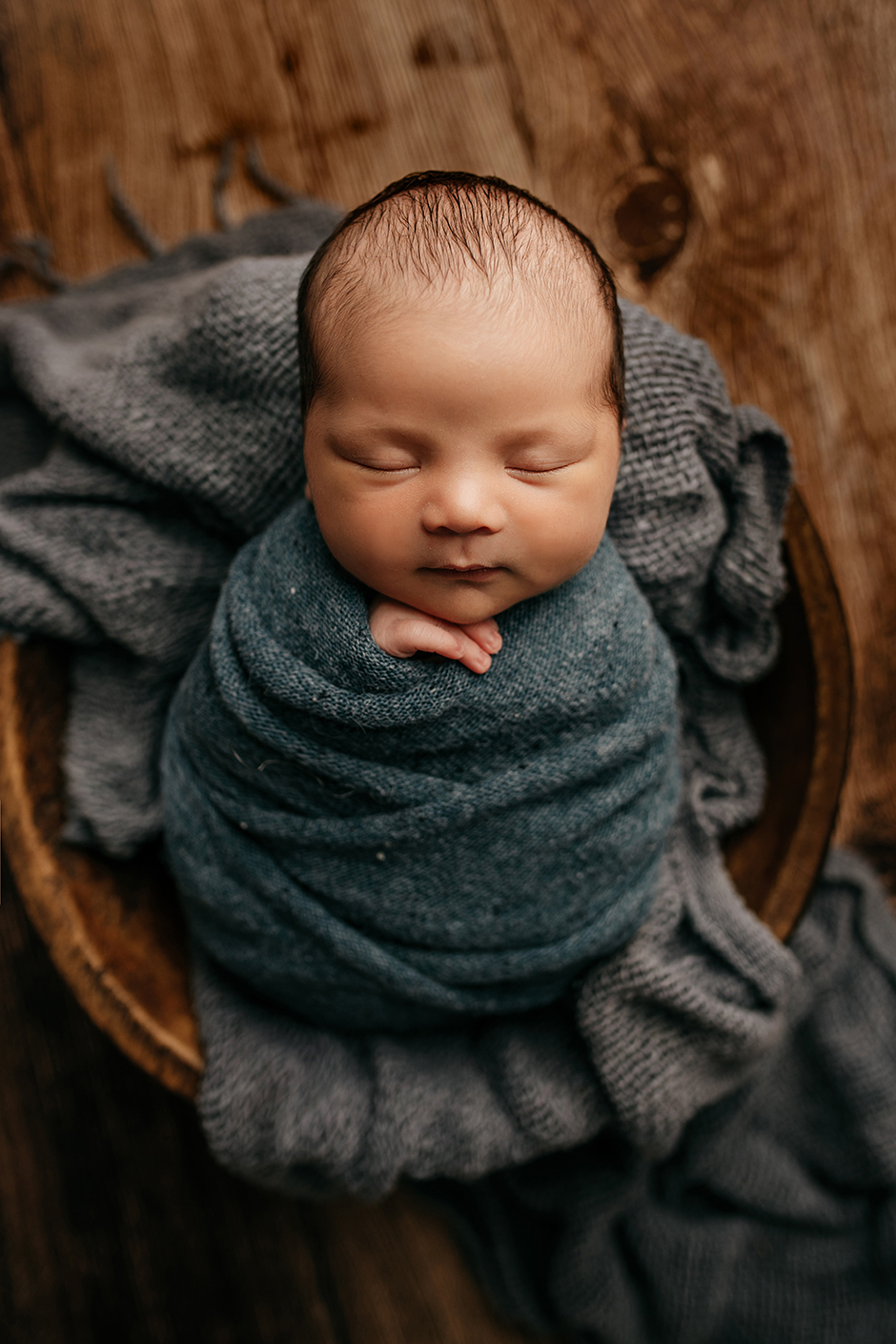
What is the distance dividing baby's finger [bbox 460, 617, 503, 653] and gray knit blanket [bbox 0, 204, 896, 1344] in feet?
0.60

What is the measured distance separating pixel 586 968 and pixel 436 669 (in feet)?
1.05

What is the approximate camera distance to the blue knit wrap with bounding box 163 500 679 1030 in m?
0.67

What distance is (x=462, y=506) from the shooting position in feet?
1.79

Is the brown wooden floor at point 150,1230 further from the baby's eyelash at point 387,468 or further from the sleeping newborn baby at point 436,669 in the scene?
the baby's eyelash at point 387,468

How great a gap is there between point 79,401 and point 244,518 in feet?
0.58

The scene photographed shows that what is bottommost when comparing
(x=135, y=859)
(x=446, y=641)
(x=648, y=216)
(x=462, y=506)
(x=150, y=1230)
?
(x=150, y=1230)

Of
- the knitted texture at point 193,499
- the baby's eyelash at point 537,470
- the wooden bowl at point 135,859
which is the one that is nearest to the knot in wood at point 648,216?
the knitted texture at point 193,499

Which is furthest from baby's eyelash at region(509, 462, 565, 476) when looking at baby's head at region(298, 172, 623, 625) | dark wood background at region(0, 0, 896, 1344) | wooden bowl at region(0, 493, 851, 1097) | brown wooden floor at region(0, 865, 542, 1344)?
brown wooden floor at region(0, 865, 542, 1344)

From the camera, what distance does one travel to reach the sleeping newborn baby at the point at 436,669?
55 cm

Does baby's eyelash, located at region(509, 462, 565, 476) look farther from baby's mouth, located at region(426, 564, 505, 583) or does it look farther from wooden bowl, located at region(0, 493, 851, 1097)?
wooden bowl, located at region(0, 493, 851, 1097)

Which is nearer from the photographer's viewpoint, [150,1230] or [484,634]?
[484,634]

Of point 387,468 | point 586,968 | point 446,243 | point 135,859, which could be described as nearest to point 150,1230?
point 135,859

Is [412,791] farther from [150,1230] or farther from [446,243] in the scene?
[150,1230]

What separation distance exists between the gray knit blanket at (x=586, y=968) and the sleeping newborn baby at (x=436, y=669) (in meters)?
0.06
